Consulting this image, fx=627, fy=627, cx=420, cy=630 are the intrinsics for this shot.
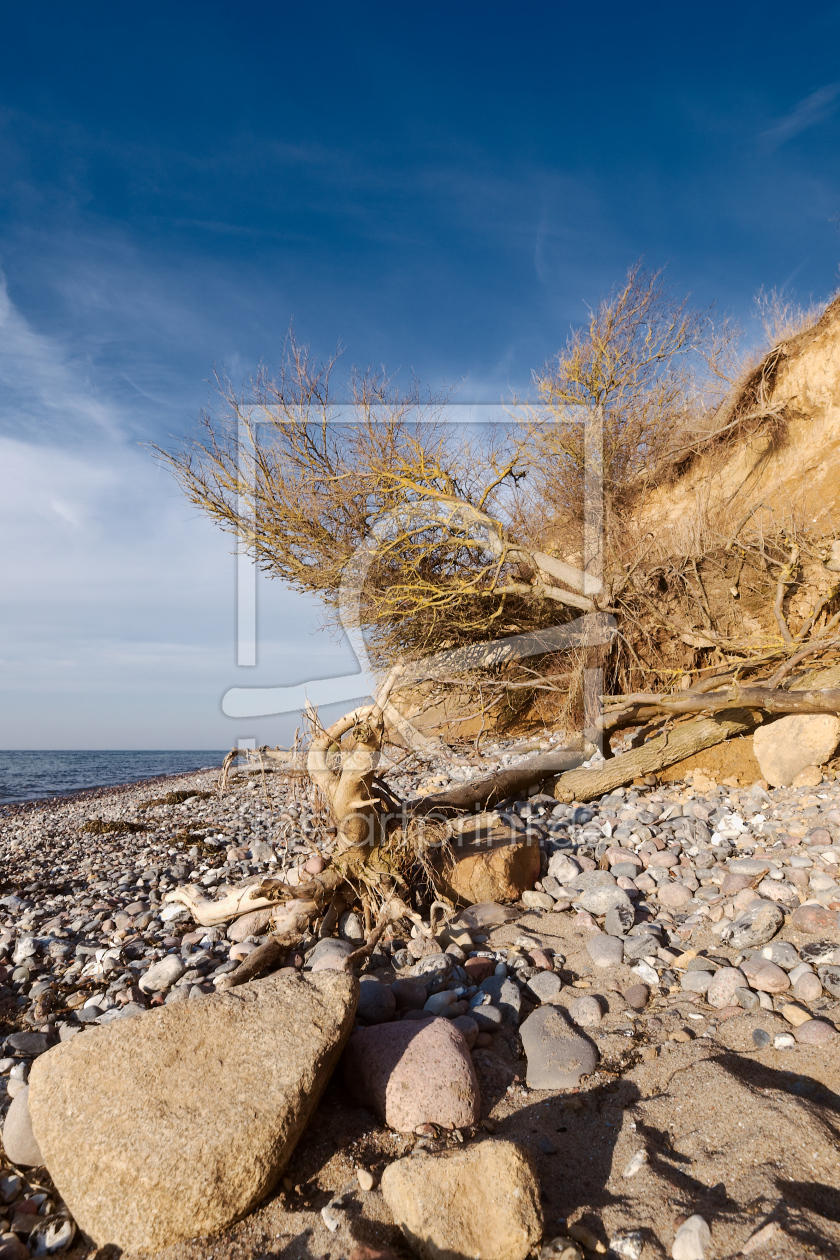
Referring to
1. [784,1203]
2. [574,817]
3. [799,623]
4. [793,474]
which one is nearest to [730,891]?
[574,817]

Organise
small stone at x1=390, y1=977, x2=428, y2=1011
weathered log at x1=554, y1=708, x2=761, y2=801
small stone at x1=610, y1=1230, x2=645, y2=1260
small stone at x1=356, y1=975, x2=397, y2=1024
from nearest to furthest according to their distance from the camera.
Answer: small stone at x1=610, y1=1230, x2=645, y2=1260
small stone at x1=356, y1=975, x2=397, y2=1024
small stone at x1=390, y1=977, x2=428, y2=1011
weathered log at x1=554, y1=708, x2=761, y2=801

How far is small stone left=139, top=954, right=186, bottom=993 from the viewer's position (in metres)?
4.67

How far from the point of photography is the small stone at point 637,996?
410cm

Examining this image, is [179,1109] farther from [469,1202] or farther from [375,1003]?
[375,1003]

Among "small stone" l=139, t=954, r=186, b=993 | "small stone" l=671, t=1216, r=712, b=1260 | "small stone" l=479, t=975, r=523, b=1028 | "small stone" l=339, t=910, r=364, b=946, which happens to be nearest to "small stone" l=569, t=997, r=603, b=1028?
"small stone" l=479, t=975, r=523, b=1028

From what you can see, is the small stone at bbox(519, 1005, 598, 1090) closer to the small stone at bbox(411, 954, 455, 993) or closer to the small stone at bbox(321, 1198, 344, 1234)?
the small stone at bbox(411, 954, 455, 993)

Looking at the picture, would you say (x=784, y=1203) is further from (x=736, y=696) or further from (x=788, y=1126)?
(x=736, y=696)

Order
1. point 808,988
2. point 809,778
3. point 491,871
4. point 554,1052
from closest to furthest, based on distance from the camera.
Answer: point 554,1052 → point 808,988 → point 491,871 → point 809,778

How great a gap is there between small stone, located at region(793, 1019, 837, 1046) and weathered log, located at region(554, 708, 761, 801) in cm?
507

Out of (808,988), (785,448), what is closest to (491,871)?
(808,988)

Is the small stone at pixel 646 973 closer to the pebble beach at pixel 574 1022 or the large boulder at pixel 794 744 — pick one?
the pebble beach at pixel 574 1022

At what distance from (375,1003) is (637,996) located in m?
1.73

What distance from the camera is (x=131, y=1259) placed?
2412 millimetres

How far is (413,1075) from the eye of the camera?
10.6 ft
